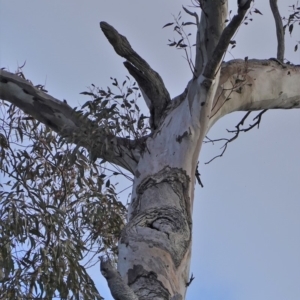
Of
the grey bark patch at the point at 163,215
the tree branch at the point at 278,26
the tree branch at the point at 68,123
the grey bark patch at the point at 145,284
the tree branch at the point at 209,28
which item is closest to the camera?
the grey bark patch at the point at 145,284

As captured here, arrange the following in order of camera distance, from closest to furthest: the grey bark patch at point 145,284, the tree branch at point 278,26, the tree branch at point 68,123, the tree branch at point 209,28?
1. the grey bark patch at point 145,284
2. the tree branch at point 209,28
3. the tree branch at point 68,123
4. the tree branch at point 278,26

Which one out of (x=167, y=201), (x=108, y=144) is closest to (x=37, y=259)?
(x=108, y=144)

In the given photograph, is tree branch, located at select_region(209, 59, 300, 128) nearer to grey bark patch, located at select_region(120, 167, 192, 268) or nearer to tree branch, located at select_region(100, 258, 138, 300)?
grey bark patch, located at select_region(120, 167, 192, 268)

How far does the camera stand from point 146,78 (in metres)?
3.35

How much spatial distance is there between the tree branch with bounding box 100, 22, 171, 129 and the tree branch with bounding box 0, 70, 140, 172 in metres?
0.20

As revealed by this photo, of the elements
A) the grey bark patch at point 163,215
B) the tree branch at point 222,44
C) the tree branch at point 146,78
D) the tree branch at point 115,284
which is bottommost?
the tree branch at point 115,284

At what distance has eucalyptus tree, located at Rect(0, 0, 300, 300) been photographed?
2.63 meters

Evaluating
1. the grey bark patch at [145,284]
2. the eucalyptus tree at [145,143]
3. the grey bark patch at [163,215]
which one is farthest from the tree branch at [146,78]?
the grey bark patch at [145,284]

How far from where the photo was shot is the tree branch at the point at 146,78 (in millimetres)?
3160

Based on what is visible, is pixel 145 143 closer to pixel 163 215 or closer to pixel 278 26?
pixel 163 215

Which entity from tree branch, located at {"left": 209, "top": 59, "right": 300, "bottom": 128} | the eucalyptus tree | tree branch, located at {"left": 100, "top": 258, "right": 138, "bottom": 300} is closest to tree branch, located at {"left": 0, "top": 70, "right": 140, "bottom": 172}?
the eucalyptus tree

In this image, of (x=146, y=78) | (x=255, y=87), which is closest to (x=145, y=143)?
(x=146, y=78)

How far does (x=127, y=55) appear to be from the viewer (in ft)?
10.5

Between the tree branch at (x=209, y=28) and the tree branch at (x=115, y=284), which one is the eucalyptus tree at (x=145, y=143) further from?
the tree branch at (x=115, y=284)
